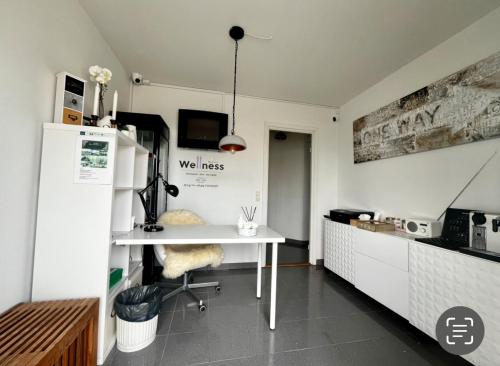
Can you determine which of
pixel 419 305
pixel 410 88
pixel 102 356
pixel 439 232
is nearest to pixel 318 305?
pixel 419 305

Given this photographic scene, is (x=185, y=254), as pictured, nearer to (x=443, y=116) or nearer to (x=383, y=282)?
(x=383, y=282)

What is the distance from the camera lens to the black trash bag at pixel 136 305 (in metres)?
1.49

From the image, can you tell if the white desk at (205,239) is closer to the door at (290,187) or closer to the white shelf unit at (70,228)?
the white shelf unit at (70,228)

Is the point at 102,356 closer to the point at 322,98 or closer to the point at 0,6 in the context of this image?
the point at 0,6

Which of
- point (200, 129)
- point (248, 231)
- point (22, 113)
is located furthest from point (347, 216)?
point (22, 113)

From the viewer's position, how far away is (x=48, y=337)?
38.2 inches

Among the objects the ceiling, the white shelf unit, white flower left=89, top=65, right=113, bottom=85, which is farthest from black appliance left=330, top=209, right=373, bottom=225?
white flower left=89, top=65, right=113, bottom=85

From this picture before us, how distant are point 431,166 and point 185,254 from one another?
8.86ft

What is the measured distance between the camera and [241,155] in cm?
330

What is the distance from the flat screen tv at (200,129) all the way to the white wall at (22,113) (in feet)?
4.96

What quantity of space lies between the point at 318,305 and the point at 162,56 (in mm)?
3369

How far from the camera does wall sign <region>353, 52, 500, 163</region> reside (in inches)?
65.9

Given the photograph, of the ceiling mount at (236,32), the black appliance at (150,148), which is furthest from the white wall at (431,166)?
the black appliance at (150,148)

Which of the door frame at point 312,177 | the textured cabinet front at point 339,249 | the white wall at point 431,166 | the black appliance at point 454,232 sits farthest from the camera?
the door frame at point 312,177
